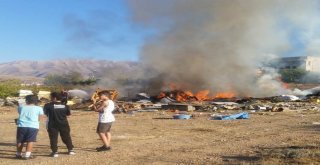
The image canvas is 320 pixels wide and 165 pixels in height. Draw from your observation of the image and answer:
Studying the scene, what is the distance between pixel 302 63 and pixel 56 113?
10305 centimetres

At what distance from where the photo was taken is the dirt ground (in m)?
9.44

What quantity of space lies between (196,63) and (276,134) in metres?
27.0

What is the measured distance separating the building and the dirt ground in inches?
3137

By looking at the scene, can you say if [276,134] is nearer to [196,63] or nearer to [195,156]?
[195,156]

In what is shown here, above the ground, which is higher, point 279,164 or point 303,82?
point 303,82

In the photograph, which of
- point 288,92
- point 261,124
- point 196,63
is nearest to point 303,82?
point 288,92

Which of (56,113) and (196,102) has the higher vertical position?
(196,102)

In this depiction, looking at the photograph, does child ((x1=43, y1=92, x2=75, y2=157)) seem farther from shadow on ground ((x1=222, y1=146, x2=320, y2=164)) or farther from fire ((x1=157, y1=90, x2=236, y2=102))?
fire ((x1=157, y1=90, x2=236, y2=102))

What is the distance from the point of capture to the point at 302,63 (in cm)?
10738

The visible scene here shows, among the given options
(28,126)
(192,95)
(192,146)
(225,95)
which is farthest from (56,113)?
(225,95)

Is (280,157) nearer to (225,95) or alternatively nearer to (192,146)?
(192,146)

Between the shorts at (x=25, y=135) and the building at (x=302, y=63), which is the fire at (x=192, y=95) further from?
the building at (x=302, y=63)

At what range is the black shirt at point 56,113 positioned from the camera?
10.3 meters

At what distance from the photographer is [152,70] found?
140 feet
